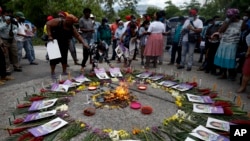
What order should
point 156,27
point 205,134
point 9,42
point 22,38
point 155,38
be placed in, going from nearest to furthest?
point 205,134 → point 9,42 → point 156,27 → point 155,38 → point 22,38

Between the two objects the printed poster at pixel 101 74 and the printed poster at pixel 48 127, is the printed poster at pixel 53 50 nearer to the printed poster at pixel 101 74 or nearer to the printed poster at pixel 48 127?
the printed poster at pixel 101 74

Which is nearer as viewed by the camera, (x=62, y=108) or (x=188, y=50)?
(x=62, y=108)

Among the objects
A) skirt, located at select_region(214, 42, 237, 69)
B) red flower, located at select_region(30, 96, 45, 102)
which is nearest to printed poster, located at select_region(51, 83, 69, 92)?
red flower, located at select_region(30, 96, 45, 102)

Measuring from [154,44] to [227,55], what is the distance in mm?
2158

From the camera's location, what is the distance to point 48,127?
3.41 meters

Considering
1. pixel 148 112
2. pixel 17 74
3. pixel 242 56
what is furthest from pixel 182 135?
pixel 17 74

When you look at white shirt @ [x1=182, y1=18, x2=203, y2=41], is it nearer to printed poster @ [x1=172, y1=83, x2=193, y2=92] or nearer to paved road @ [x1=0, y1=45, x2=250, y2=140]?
paved road @ [x1=0, y1=45, x2=250, y2=140]

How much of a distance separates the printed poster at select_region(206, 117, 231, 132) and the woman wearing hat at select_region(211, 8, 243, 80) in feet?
8.92

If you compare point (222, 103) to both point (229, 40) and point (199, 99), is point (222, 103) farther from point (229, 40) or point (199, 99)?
point (229, 40)

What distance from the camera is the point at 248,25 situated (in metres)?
5.69

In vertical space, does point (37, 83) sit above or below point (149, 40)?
A: below

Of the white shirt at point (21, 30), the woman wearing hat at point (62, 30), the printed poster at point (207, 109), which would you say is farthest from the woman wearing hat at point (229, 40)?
the white shirt at point (21, 30)

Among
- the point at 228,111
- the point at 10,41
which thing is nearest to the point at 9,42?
the point at 10,41

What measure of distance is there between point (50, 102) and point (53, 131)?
994 mm
